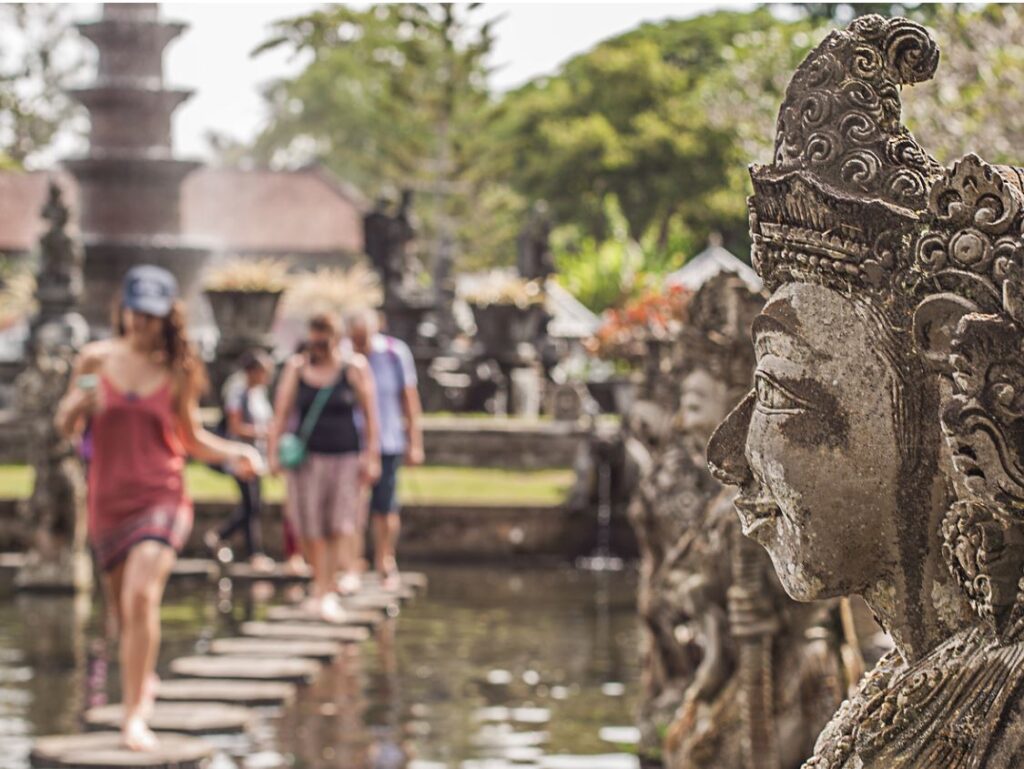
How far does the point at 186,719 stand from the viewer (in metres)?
9.76

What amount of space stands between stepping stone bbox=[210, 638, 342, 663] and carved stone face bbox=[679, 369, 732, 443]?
15.4 ft

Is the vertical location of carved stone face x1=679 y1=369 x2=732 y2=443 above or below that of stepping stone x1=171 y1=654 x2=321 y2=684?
above

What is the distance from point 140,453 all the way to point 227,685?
2578 mm

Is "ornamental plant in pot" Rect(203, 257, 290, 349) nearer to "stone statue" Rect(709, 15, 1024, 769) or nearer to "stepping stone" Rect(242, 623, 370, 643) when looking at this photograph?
"stepping stone" Rect(242, 623, 370, 643)

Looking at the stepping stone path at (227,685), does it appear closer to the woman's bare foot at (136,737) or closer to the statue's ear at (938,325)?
the woman's bare foot at (136,737)

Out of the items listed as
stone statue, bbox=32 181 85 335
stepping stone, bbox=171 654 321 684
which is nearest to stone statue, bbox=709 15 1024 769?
stepping stone, bbox=171 654 321 684

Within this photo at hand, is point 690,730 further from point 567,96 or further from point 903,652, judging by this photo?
point 567,96

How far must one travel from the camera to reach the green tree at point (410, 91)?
5134 cm

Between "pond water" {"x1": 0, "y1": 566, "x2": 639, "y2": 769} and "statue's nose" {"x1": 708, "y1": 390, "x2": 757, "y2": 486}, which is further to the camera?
"pond water" {"x1": 0, "y1": 566, "x2": 639, "y2": 769}

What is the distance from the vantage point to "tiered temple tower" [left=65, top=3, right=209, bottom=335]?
32281mm

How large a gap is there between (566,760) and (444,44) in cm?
4524

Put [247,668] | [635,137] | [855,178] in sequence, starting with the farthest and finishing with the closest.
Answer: [635,137]
[247,668]
[855,178]

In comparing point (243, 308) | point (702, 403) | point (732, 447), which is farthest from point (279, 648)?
point (243, 308)

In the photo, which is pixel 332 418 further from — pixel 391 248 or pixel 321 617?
pixel 391 248
